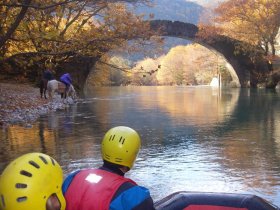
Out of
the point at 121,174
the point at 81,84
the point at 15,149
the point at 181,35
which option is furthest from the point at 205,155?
the point at 181,35

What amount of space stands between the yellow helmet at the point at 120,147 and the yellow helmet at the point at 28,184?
Result: 0.76 m

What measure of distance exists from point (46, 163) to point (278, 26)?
112 ft

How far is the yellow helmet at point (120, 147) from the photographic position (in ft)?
8.79

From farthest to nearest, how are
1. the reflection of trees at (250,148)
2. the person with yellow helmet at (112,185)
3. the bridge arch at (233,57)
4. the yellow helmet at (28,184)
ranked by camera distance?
the bridge arch at (233,57) < the reflection of trees at (250,148) < the person with yellow helmet at (112,185) < the yellow helmet at (28,184)

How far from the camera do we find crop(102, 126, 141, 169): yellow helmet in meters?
2.68

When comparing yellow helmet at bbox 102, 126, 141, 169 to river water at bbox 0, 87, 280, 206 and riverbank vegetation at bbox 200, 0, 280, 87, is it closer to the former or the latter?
river water at bbox 0, 87, 280, 206

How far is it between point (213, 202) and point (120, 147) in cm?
104

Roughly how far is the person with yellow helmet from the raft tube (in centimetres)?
79

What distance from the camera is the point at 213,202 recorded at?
333 cm

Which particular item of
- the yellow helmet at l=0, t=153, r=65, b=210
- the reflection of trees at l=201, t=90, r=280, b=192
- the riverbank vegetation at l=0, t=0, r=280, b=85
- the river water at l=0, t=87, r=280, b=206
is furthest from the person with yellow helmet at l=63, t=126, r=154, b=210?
the riverbank vegetation at l=0, t=0, r=280, b=85

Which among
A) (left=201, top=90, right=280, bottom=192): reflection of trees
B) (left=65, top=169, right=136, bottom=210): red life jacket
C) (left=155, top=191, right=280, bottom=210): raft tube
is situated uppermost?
(left=65, top=169, right=136, bottom=210): red life jacket

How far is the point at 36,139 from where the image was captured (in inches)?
329

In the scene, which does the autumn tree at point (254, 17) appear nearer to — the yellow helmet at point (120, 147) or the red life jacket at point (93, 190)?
the yellow helmet at point (120, 147)

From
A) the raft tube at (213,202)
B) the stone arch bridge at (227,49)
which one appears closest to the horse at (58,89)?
the stone arch bridge at (227,49)
